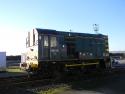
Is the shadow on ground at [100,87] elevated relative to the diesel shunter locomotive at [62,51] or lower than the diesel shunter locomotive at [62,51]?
lower

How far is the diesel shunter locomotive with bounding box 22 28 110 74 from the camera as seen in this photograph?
65.1 feet

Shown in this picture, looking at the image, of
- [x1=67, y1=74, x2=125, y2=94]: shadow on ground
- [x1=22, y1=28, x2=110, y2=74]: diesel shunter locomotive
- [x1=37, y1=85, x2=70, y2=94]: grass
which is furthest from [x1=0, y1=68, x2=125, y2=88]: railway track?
[x1=37, y1=85, x2=70, y2=94]: grass

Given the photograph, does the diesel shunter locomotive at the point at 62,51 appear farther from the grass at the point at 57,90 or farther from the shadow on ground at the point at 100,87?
the grass at the point at 57,90

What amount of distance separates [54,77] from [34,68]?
1.68 metres

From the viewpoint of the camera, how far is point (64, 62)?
814 inches

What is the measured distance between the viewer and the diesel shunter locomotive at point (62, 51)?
65.1 ft

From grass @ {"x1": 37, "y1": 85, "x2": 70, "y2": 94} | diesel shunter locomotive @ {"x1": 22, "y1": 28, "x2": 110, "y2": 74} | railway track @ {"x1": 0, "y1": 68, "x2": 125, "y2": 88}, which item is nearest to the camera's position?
grass @ {"x1": 37, "y1": 85, "x2": 70, "y2": 94}

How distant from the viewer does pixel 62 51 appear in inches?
827

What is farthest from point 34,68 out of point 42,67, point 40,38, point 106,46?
point 106,46

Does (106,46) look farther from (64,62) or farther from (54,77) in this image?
(54,77)

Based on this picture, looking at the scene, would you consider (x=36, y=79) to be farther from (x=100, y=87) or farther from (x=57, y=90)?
(x=100, y=87)

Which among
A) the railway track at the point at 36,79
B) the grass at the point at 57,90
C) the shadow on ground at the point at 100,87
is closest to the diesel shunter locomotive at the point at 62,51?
the railway track at the point at 36,79

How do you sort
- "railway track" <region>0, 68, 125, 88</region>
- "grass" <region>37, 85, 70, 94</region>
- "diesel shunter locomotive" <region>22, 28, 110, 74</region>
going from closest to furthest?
1. "grass" <region>37, 85, 70, 94</region>
2. "railway track" <region>0, 68, 125, 88</region>
3. "diesel shunter locomotive" <region>22, 28, 110, 74</region>

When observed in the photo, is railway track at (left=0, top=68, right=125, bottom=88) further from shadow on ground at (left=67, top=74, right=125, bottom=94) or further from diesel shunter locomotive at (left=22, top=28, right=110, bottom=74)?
shadow on ground at (left=67, top=74, right=125, bottom=94)
